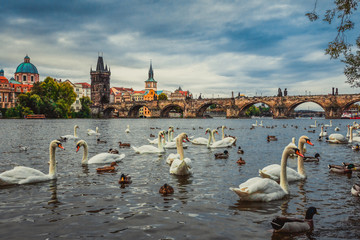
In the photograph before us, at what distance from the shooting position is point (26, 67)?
134 meters

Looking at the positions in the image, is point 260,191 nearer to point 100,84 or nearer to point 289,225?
point 289,225

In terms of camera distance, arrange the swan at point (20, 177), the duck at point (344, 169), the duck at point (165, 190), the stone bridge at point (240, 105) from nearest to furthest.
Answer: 1. the duck at point (165, 190)
2. the swan at point (20, 177)
3. the duck at point (344, 169)
4. the stone bridge at point (240, 105)

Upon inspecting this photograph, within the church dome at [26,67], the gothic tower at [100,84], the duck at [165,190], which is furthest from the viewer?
the gothic tower at [100,84]

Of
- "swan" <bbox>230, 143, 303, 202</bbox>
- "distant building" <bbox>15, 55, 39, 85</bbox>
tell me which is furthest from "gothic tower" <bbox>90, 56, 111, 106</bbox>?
"swan" <bbox>230, 143, 303, 202</bbox>

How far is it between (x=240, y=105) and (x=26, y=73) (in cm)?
9395

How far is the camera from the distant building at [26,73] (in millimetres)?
131375

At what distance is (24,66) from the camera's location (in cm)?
13362

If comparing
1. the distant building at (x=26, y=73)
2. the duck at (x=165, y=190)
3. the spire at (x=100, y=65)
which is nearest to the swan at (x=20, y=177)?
A: the duck at (x=165, y=190)

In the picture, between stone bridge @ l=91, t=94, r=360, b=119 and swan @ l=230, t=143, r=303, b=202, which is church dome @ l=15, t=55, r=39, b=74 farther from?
swan @ l=230, t=143, r=303, b=202

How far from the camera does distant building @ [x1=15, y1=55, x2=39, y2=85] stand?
13138 cm

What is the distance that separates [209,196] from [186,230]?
6.35 feet

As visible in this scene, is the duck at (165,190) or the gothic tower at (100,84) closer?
the duck at (165,190)

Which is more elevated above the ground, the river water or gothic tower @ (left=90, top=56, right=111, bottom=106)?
gothic tower @ (left=90, top=56, right=111, bottom=106)

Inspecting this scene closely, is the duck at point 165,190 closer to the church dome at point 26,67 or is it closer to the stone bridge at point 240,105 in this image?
the stone bridge at point 240,105
